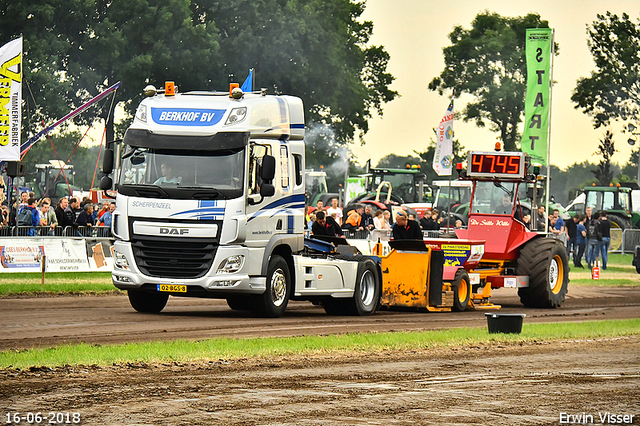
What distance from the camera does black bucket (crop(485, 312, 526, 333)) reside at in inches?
622

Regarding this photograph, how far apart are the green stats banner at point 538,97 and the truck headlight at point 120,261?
15.9 m

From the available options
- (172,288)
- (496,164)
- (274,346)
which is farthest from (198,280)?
(496,164)

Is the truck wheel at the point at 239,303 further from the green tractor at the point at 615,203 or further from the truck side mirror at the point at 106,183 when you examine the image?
the green tractor at the point at 615,203

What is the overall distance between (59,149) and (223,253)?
8014 centimetres

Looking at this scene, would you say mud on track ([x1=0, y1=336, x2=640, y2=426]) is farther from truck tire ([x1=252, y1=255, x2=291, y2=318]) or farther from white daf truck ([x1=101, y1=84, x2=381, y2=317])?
truck tire ([x1=252, y1=255, x2=291, y2=318])

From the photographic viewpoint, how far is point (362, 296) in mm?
19719

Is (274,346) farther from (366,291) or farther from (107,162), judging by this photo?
(366,291)

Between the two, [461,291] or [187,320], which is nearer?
[187,320]

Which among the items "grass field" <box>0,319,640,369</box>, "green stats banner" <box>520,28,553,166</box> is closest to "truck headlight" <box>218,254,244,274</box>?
"grass field" <box>0,319,640,369</box>

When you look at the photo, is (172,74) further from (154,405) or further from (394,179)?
(154,405)

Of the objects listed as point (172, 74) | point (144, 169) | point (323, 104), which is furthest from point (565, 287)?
point (323, 104)

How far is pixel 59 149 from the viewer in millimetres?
93500

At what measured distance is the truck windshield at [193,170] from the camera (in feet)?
54.3

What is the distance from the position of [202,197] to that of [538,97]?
16.9 meters
